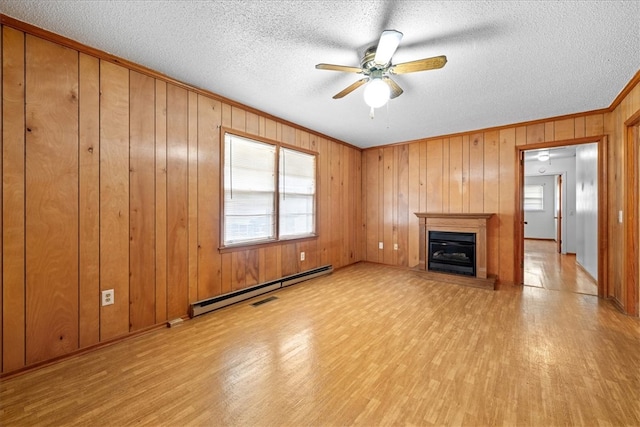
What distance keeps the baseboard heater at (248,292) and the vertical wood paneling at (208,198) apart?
11 cm

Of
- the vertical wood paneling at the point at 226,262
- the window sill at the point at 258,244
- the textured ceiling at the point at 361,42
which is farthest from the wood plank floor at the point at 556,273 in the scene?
the vertical wood paneling at the point at 226,262

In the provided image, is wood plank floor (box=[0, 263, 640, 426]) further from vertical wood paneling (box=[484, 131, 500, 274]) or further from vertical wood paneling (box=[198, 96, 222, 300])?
vertical wood paneling (box=[484, 131, 500, 274])

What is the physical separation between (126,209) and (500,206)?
4970 millimetres

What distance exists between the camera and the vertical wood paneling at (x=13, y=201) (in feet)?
5.97

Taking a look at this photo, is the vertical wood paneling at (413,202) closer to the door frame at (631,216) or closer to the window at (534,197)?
the door frame at (631,216)

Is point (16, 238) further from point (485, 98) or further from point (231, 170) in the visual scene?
point (485, 98)

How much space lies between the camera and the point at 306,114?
368cm

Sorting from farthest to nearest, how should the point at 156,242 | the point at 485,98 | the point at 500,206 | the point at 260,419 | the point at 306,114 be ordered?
the point at 500,206 < the point at 306,114 < the point at 485,98 < the point at 156,242 < the point at 260,419

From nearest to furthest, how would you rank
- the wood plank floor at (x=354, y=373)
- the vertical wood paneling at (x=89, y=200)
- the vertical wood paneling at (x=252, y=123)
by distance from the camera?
1. the wood plank floor at (x=354, y=373)
2. the vertical wood paneling at (x=89, y=200)
3. the vertical wood paneling at (x=252, y=123)

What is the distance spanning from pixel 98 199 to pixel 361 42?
2.49 metres

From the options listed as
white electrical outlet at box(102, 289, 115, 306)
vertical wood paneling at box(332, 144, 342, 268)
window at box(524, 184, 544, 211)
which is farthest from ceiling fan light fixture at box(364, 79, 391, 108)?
window at box(524, 184, 544, 211)

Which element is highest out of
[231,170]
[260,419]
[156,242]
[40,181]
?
[231,170]

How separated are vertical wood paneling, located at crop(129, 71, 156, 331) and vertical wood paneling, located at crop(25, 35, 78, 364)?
1.27 ft

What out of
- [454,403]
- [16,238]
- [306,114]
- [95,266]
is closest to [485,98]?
[306,114]
